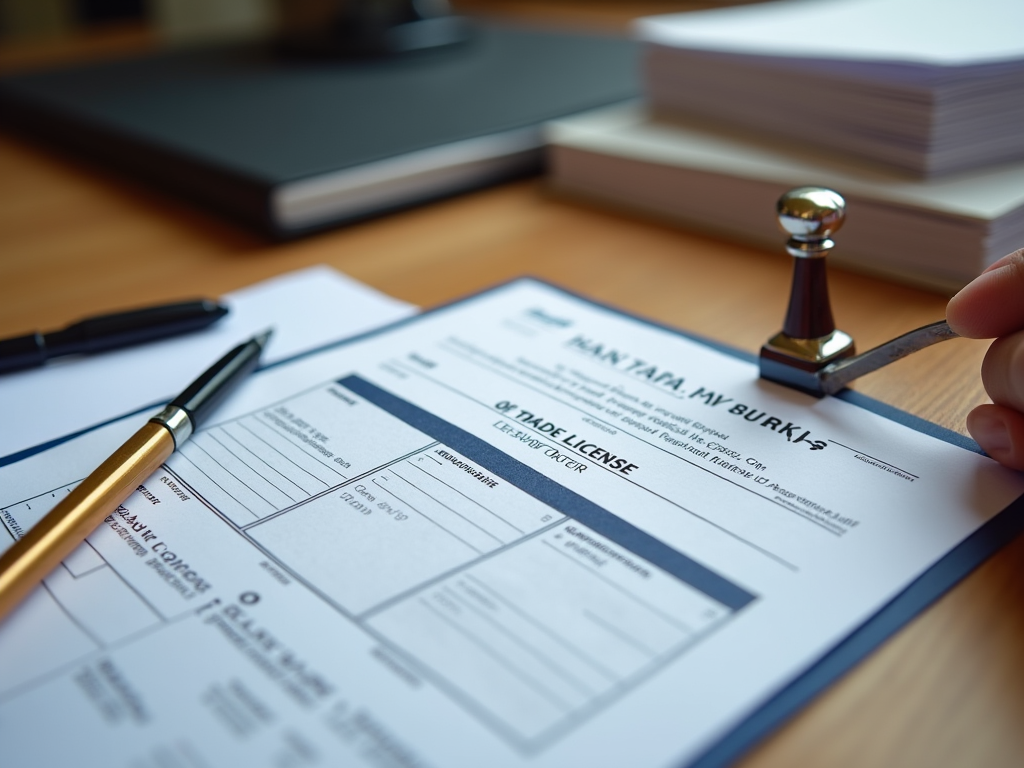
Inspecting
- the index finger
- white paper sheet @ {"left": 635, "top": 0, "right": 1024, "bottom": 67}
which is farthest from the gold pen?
white paper sheet @ {"left": 635, "top": 0, "right": 1024, "bottom": 67}

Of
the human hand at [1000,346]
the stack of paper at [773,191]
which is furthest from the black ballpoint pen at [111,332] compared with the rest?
the human hand at [1000,346]

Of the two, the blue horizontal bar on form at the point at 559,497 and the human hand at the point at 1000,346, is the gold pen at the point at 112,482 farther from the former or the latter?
the human hand at the point at 1000,346

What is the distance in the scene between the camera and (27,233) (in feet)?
2.75

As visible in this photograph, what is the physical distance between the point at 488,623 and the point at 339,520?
10cm

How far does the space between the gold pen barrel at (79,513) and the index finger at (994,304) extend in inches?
15.2

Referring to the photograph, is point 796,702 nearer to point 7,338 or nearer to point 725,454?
point 725,454

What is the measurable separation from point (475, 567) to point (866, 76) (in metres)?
0.49

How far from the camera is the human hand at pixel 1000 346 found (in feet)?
1.35

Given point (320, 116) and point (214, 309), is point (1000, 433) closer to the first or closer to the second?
point (214, 309)

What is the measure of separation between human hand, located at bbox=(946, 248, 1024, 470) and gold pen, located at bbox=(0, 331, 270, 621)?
37cm

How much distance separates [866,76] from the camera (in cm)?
67

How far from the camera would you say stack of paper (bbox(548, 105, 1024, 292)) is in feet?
1.93

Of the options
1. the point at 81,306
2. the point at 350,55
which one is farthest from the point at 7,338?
the point at 350,55

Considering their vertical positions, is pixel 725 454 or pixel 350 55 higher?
pixel 350 55
